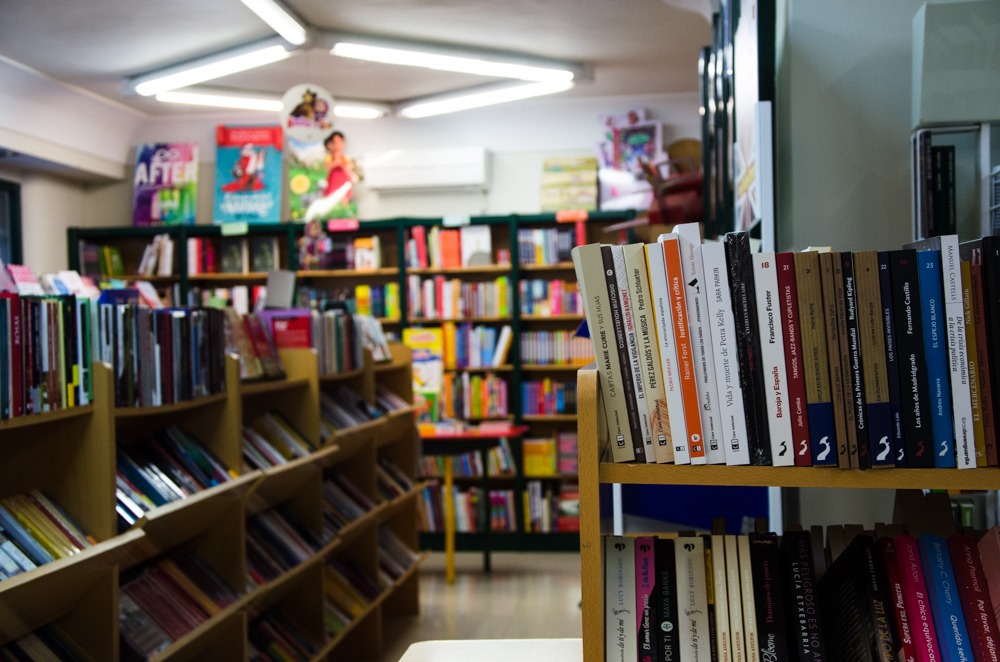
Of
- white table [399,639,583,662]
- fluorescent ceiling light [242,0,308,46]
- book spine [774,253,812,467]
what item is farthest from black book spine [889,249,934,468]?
fluorescent ceiling light [242,0,308,46]

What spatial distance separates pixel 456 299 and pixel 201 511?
4320 mm

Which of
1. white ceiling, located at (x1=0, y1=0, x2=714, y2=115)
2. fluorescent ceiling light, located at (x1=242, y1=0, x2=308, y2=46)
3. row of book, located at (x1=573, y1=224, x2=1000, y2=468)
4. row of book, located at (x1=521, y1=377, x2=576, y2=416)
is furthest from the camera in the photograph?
row of book, located at (x1=521, y1=377, x2=576, y2=416)

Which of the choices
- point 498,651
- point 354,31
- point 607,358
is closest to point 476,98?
point 354,31

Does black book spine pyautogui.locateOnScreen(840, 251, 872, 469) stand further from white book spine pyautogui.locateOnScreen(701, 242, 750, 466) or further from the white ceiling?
the white ceiling

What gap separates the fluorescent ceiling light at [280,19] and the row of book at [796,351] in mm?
4209

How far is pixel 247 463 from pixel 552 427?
13.6ft

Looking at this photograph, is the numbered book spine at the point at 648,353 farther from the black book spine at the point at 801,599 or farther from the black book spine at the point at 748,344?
the black book spine at the point at 801,599

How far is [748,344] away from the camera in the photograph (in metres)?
1.27

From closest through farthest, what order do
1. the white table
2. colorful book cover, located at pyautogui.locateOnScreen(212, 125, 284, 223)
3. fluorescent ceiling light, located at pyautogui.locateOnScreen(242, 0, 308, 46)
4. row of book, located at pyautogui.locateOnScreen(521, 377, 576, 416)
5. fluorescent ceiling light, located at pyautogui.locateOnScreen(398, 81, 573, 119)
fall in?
the white table < fluorescent ceiling light, located at pyautogui.locateOnScreen(242, 0, 308, 46) < fluorescent ceiling light, located at pyautogui.locateOnScreen(398, 81, 573, 119) < row of book, located at pyautogui.locateOnScreen(521, 377, 576, 416) < colorful book cover, located at pyautogui.locateOnScreen(212, 125, 284, 223)

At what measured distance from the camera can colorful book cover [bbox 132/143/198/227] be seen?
7680mm

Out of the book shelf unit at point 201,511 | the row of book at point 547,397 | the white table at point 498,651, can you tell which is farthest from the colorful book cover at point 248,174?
the white table at point 498,651

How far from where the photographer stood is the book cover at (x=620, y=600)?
Answer: 129 cm

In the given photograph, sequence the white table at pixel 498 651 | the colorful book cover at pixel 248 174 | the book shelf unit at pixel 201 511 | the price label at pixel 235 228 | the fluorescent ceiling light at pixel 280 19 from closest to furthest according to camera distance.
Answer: the white table at pixel 498 651, the book shelf unit at pixel 201 511, the fluorescent ceiling light at pixel 280 19, the price label at pixel 235 228, the colorful book cover at pixel 248 174

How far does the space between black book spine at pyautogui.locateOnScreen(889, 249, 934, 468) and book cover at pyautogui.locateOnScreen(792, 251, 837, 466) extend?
0.09 m
